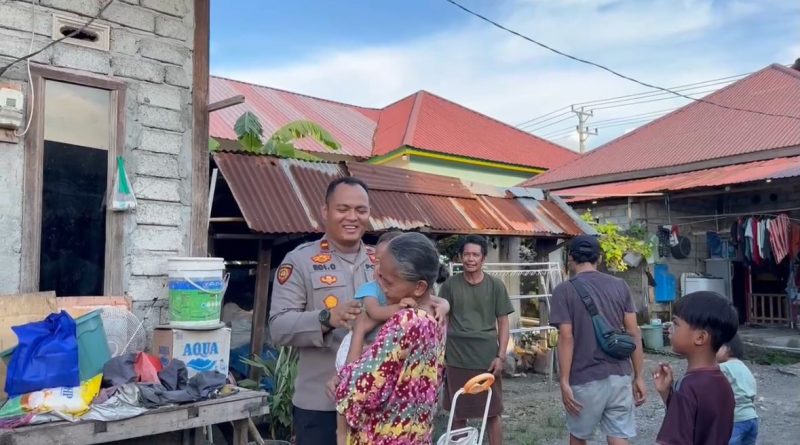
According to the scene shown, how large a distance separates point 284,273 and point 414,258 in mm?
702

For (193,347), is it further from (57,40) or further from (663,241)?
(663,241)

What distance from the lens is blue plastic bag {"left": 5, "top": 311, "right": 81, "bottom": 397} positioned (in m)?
3.30

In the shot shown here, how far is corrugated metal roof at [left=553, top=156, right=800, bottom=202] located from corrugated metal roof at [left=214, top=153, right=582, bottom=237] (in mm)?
4177

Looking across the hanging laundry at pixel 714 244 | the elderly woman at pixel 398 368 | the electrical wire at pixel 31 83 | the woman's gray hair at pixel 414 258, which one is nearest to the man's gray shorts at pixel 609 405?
the elderly woman at pixel 398 368

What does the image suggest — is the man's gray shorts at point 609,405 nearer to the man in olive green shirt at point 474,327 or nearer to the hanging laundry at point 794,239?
the man in olive green shirt at point 474,327

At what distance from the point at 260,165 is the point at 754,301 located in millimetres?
12110

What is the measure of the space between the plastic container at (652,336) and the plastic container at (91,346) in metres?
10.3

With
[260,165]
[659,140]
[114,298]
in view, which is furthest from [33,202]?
[659,140]

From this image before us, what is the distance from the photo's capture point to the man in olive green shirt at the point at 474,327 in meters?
4.99

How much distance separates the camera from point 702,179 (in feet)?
40.5

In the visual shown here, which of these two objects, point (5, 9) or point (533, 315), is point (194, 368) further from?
point (533, 315)

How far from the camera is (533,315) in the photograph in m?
11.2

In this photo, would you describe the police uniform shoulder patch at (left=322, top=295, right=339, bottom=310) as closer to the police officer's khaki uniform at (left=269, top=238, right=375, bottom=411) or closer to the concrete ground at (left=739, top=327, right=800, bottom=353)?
the police officer's khaki uniform at (left=269, top=238, right=375, bottom=411)

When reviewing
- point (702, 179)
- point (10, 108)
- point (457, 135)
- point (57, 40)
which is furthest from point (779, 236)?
point (10, 108)
